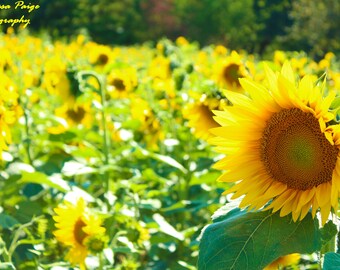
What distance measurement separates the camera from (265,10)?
1598cm

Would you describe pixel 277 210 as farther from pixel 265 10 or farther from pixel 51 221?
pixel 265 10

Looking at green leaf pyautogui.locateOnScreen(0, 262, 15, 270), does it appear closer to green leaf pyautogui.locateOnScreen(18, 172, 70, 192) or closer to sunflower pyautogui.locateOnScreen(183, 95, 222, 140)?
green leaf pyautogui.locateOnScreen(18, 172, 70, 192)

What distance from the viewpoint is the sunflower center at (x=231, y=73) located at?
3041 millimetres

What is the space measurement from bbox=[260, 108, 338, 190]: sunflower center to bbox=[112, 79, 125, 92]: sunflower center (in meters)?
1.98

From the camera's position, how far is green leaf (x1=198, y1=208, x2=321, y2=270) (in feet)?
4.58

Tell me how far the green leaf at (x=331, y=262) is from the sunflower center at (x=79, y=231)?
0.93m

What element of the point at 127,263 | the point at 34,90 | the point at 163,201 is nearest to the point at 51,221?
the point at 127,263

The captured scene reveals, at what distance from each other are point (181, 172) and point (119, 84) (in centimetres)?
72

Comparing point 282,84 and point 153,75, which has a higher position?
point 282,84

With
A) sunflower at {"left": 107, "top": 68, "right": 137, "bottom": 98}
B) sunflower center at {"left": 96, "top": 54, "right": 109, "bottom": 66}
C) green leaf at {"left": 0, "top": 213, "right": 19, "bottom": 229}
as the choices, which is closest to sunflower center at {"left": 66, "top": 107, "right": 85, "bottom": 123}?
sunflower at {"left": 107, "top": 68, "right": 137, "bottom": 98}

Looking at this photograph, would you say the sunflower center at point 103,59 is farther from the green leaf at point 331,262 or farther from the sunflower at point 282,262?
the green leaf at point 331,262

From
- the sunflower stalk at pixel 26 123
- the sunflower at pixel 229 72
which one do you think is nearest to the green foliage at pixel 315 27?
the sunflower at pixel 229 72

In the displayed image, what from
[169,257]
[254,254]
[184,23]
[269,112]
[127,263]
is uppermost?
[269,112]

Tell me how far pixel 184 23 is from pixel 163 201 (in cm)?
1585
